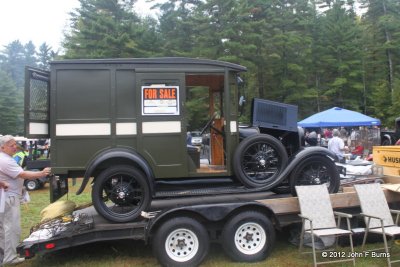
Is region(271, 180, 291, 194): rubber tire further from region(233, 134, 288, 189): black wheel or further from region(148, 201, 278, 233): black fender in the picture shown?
region(148, 201, 278, 233): black fender

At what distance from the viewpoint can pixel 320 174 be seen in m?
6.46

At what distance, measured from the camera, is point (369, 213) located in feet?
19.7

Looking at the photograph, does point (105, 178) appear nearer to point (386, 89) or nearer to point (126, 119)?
point (126, 119)

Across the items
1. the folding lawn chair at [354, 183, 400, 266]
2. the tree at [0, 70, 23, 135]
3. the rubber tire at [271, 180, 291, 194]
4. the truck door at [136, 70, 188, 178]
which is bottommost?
the folding lawn chair at [354, 183, 400, 266]

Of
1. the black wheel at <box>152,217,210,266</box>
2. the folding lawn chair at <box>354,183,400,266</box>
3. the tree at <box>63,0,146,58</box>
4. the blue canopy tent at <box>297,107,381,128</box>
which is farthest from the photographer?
the tree at <box>63,0,146,58</box>

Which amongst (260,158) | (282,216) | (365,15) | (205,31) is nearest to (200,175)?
(260,158)

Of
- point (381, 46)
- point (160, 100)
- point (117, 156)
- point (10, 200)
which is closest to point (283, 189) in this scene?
point (160, 100)

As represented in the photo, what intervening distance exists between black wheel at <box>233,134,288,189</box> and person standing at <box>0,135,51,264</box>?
268cm

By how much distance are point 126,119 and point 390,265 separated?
156 inches

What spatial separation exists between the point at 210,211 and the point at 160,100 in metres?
1.69

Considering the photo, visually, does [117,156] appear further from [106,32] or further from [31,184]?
[106,32]

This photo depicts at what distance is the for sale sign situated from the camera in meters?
5.79

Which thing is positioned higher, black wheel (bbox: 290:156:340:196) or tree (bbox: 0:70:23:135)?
tree (bbox: 0:70:23:135)

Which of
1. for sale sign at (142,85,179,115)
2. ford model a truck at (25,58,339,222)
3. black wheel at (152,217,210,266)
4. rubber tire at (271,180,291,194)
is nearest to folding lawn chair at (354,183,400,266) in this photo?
ford model a truck at (25,58,339,222)
